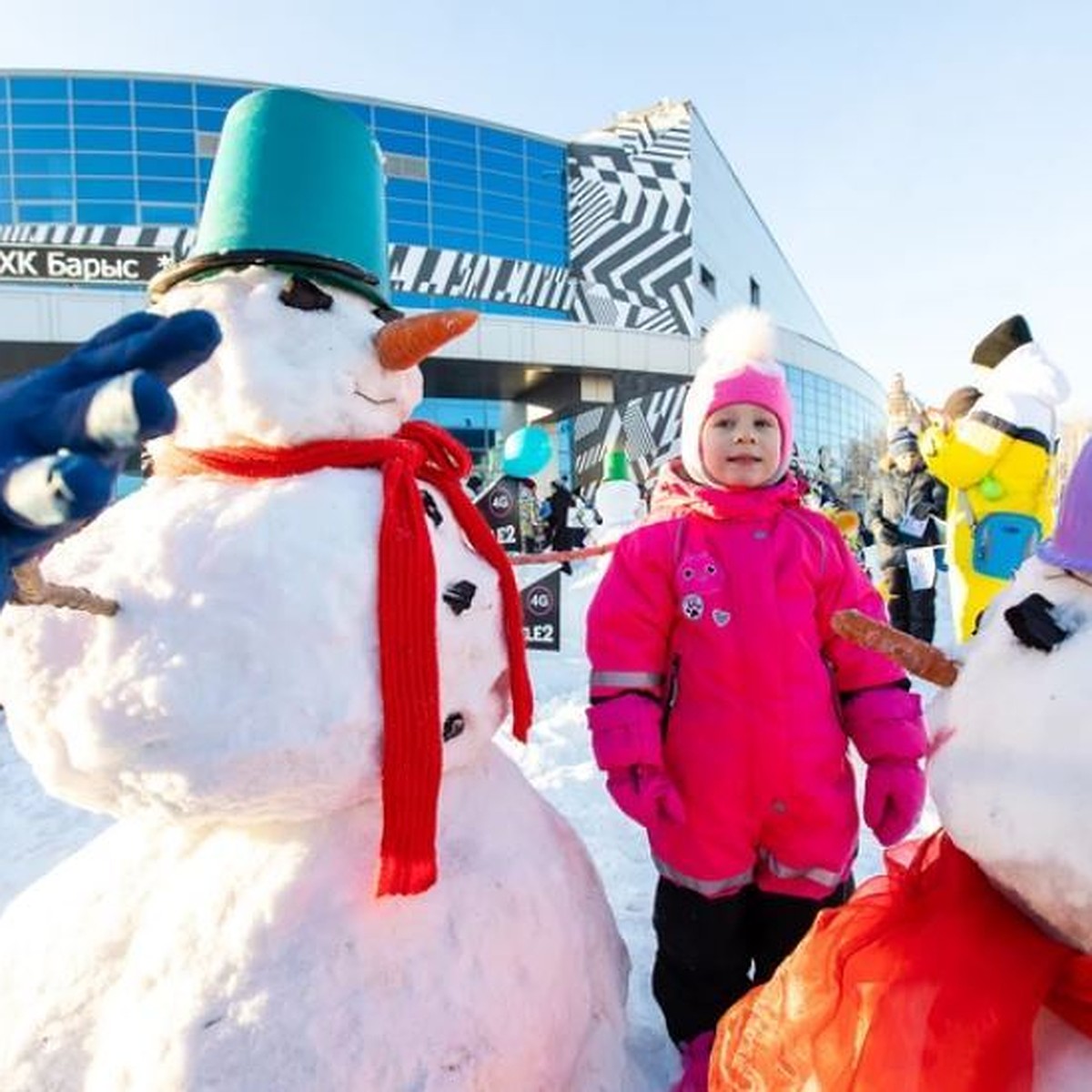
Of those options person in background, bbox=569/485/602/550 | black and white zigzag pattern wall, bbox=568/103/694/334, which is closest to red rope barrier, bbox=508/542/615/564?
person in background, bbox=569/485/602/550

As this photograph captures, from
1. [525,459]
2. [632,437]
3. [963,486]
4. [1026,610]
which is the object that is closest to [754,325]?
[1026,610]

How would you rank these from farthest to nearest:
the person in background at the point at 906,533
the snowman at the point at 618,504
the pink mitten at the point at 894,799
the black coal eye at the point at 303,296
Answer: the snowman at the point at 618,504 → the person in background at the point at 906,533 → the pink mitten at the point at 894,799 → the black coal eye at the point at 303,296

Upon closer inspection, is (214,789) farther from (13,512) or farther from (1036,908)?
(1036,908)

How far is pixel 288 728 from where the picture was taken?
3.40ft

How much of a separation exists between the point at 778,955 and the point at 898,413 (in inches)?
214

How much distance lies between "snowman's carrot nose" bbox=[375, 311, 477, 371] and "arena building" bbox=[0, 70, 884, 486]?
16758 mm

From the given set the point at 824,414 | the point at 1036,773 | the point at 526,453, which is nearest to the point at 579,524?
the point at 526,453

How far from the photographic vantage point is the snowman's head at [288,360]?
46.2 inches

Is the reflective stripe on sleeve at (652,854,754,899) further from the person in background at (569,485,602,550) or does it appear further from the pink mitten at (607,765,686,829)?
the person in background at (569,485,602,550)

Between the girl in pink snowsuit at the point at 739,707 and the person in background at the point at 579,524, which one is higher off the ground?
the girl in pink snowsuit at the point at 739,707

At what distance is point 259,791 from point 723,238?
97.8 ft

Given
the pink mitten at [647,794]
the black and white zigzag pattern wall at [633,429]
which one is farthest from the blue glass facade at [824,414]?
the pink mitten at [647,794]

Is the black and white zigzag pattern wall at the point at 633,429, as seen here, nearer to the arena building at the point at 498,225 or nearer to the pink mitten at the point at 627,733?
the arena building at the point at 498,225

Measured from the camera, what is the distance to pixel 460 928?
1199 millimetres
